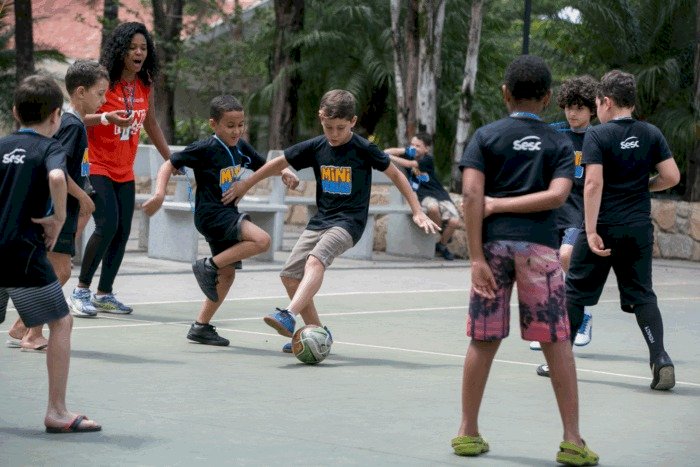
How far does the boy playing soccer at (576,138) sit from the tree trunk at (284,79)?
15528 mm

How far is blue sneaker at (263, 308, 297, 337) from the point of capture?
8.38m

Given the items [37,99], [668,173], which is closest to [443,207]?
[668,173]

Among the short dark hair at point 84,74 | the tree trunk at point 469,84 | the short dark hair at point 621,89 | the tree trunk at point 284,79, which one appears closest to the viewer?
the short dark hair at point 621,89

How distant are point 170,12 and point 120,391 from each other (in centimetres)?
2307

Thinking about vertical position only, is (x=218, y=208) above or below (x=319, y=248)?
above

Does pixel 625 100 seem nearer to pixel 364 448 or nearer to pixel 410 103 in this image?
pixel 364 448

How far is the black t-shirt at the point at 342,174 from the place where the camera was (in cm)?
890

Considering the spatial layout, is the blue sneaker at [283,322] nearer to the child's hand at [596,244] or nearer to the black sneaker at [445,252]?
the child's hand at [596,244]

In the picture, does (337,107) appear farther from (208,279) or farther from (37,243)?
(37,243)

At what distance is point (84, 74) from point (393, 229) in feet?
31.4

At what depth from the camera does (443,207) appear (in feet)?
57.1

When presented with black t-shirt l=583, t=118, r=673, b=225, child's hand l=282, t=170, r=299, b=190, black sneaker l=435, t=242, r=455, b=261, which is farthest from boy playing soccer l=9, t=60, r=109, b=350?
black sneaker l=435, t=242, r=455, b=261

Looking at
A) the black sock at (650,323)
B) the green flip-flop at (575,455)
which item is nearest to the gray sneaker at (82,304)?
the black sock at (650,323)

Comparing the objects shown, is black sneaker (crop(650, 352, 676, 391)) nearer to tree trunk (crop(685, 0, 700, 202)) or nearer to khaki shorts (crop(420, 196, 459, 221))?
khaki shorts (crop(420, 196, 459, 221))
